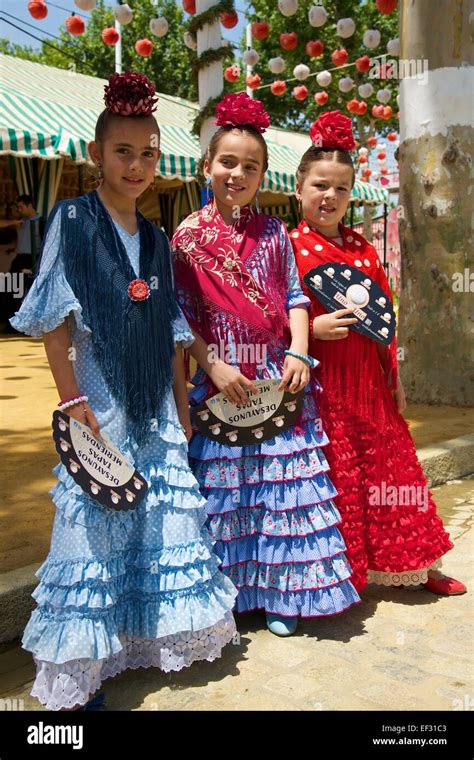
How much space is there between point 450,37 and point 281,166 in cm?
759

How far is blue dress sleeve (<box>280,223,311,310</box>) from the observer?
8.61ft

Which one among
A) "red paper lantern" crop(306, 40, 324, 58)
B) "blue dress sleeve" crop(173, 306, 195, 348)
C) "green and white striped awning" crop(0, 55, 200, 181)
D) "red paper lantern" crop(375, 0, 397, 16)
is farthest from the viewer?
"red paper lantern" crop(306, 40, 324, 58)

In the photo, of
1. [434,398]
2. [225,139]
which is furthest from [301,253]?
[434,398]

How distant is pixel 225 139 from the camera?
8.32 feet

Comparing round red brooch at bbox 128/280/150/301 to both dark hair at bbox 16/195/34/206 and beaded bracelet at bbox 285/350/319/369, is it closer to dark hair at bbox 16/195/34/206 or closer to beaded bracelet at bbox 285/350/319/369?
beaded bracelet at bbox 285/350/319/369

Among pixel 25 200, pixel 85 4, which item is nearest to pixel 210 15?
pixel 85 4

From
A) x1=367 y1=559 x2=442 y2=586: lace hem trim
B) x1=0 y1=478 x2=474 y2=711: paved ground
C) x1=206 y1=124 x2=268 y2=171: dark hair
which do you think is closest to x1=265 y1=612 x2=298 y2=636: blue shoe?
x1=0 y1=478 x2=474 y2=711: paved ground

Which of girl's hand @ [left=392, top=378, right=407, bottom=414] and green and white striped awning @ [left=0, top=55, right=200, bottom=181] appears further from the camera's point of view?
green and white striped awning @ [left=0, top=55, right=200, bottom=181]

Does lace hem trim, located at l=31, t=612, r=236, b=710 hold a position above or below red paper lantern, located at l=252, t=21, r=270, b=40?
below

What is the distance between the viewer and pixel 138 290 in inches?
84.5

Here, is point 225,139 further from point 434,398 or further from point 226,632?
point 434,398

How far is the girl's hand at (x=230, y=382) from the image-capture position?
246 cm

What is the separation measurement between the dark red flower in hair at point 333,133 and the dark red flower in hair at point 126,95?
2.58ft

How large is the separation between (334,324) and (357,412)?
35 cm
